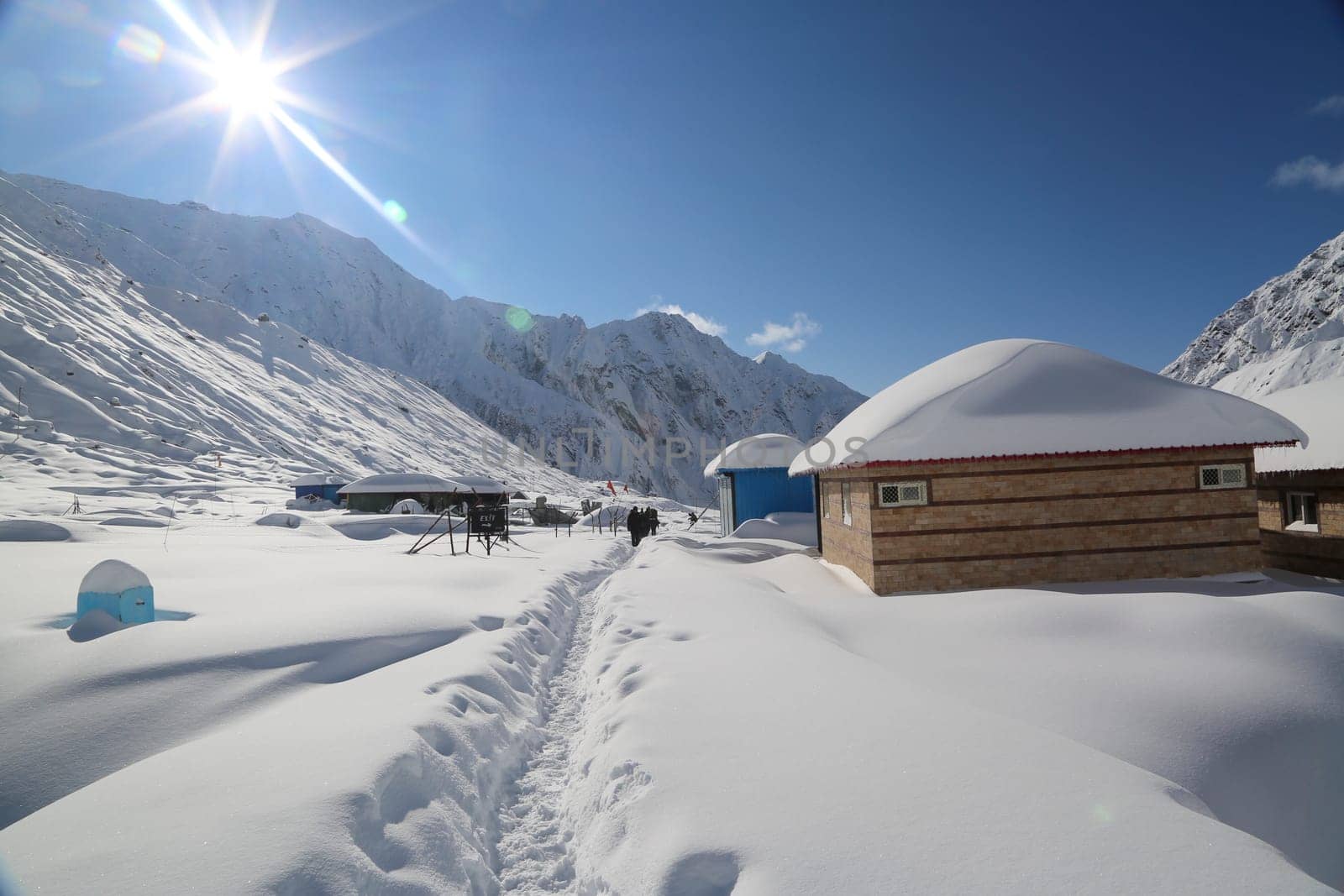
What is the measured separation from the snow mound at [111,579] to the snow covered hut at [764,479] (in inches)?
693

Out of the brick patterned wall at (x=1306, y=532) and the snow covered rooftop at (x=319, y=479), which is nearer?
the brick patterned wall at (x=1306, y=532)

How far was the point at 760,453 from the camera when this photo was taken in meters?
22.6

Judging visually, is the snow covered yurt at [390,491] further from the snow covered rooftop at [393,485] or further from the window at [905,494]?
the window at [905,494]

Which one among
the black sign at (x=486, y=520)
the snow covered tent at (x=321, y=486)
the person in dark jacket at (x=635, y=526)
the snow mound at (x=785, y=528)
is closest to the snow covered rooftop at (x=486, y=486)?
the snow covered tent at (x=321, y=486)

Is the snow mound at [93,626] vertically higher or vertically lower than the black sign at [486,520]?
lower

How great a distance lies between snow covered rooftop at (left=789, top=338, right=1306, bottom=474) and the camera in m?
9.53

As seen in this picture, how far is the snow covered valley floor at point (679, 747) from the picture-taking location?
2846mm

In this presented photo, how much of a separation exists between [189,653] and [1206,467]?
45.0 feet

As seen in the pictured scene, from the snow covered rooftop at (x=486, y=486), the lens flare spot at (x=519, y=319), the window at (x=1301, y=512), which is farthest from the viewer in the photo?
the lens flare spot at (x=519, y=319)

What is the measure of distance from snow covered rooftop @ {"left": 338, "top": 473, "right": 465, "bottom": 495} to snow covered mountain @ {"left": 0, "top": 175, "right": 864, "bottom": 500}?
45559 millimetres

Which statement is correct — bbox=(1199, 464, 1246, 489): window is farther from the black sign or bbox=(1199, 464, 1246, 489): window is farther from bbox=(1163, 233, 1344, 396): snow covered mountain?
bbox=(1163, 233, 1344, 396): snow covered mountain

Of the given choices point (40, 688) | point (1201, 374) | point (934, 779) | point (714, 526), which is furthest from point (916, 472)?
point (1201, 374)

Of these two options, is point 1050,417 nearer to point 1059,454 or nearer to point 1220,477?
point 1059,454

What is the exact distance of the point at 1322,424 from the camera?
11508 mm
